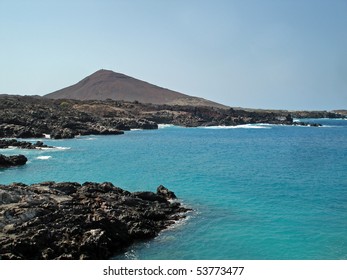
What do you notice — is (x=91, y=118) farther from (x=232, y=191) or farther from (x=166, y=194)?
(x=166, y=194)

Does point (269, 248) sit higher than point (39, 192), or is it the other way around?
point (39, 192)

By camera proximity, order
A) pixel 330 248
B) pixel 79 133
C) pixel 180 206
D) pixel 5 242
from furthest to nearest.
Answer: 1. pixel 79 133
2. pixel 180 206
3. pixel 330 248
4. pixel 5 242

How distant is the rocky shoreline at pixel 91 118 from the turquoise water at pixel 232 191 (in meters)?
24.0

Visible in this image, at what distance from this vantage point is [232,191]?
99.9ft

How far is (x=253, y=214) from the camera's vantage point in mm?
24031

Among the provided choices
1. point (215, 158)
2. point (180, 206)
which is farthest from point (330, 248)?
point (215, 158)

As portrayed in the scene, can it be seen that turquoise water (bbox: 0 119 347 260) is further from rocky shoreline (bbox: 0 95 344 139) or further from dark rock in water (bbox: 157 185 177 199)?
rocky shoreline (bbox: 0 95 344 139)

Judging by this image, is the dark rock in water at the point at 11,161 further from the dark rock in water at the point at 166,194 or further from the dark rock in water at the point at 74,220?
the dark rock in water at the point at 166,194

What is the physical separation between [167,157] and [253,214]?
95.7ft

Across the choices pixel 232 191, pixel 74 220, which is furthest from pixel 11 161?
pixel 74 220

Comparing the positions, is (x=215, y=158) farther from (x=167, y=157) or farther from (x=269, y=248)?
(x=269, y=248)

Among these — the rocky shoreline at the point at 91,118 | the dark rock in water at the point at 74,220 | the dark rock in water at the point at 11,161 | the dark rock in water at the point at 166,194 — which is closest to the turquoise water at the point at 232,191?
the dark rock in water at the point at 166,194

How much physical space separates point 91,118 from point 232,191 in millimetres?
80685

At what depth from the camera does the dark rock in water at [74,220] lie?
1616cm
